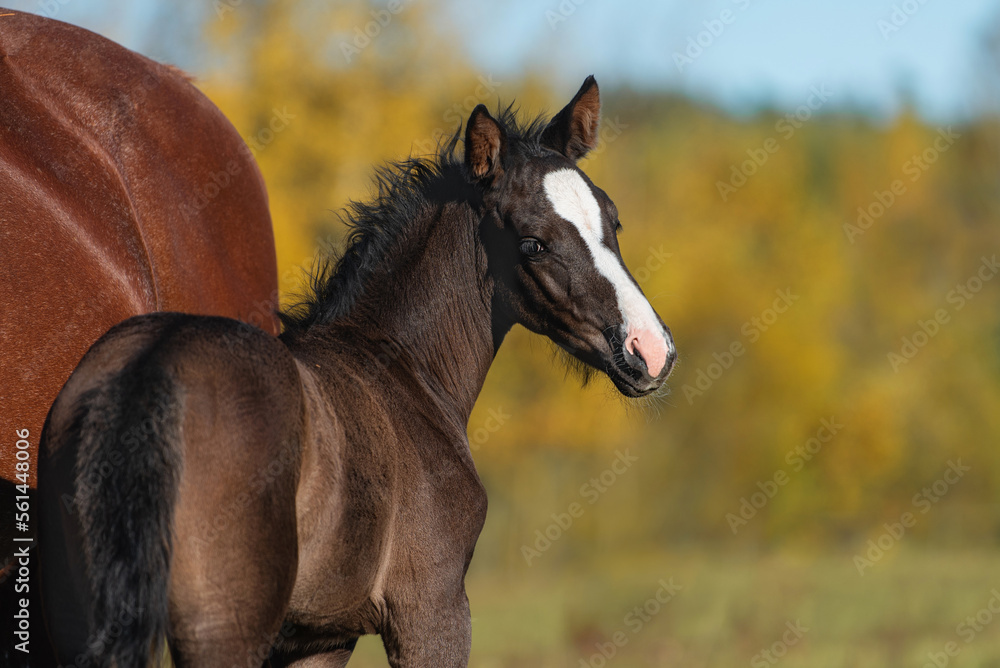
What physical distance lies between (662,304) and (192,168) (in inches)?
566

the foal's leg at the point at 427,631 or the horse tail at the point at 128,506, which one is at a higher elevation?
the horse tail at the point at 128,506

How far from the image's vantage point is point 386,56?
17156 millimetres

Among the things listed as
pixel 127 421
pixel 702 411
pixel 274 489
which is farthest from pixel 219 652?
pixel 702 411

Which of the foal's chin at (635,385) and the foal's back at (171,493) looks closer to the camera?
the foal's back at (171,493)

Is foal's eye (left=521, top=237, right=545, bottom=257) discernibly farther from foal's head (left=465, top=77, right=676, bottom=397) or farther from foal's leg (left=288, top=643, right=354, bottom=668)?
foal's leg (left=288, top=643, right=354, bottom=668)

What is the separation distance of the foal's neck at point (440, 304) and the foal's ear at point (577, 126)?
489 millimetres

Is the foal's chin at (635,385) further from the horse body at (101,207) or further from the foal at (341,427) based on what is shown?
the horse body at (101,207)

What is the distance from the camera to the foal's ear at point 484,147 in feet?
11.3

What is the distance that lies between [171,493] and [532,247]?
1667 mm

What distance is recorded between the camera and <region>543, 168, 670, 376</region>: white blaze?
3.22 metres

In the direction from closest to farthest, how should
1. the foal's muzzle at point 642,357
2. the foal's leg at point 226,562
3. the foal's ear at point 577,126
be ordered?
1. the foal's leg at point 226,562
2. the foal's muzzle at point 642,357
3. the foal's ear at point 577,126

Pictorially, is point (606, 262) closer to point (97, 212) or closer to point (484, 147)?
point (484, 147)

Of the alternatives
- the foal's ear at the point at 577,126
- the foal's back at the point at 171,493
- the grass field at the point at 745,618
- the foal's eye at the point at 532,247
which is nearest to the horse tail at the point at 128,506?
the foal's back at the point at 171,493

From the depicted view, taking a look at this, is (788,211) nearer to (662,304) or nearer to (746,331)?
(746,331)
